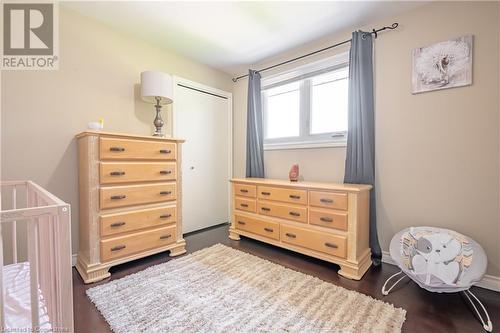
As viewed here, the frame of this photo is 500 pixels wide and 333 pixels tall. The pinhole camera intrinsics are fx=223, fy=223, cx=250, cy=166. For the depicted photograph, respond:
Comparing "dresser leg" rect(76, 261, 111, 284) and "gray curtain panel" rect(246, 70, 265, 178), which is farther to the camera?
"gray curtain panel" rect(246, 70, 265, 178)

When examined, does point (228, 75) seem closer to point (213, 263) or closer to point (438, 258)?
point (213, 263)

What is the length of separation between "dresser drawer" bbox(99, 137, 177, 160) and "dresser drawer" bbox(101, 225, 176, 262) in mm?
690

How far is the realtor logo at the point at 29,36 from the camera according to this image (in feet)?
5.80

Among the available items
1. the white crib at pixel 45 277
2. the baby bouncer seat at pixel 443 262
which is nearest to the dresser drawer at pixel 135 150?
the white crib at pixel 45 277

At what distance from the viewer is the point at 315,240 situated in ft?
6.64

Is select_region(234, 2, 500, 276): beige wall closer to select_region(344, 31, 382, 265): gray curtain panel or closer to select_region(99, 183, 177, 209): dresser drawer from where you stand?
select_region(344, 31, 382, 265): gray curtain panel

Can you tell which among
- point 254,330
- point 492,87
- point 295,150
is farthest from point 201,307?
point 492,87

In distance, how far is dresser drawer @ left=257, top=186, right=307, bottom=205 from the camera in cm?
211

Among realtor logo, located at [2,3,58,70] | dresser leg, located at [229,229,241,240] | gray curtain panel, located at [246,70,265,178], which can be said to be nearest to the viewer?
realtor logo, located at [2,3,58,70]

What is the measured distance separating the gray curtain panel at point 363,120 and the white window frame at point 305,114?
19 cm

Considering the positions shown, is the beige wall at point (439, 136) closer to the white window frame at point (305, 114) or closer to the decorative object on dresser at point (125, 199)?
the white window frame at point (305, 114)

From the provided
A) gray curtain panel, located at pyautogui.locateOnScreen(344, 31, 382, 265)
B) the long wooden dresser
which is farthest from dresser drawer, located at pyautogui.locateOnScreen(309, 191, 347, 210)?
gray curtain panel, located at pyautogui.locateOnScreen(344, 31, 382, 265)

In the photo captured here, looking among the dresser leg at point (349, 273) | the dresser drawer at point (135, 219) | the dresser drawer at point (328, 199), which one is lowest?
the dresser leg at point (349, 273)

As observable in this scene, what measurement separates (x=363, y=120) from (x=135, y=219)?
229 cm
